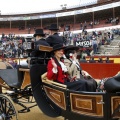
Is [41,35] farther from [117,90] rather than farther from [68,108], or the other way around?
[117,90]

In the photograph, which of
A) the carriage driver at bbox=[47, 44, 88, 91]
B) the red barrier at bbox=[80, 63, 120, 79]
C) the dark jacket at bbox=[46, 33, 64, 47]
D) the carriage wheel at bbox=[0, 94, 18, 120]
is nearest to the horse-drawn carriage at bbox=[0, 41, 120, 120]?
the carriage wheel at bbox=[0, 94, 18, 120]

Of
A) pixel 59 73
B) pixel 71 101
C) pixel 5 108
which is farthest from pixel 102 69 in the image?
pixel 71 101

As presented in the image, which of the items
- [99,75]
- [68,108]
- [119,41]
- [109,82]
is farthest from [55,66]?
[119,41]

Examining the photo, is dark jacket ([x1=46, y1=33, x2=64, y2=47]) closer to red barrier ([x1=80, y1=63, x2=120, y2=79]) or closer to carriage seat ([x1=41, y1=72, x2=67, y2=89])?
carriage seat ([x1=41, y1=72, x2=67, y2=89])

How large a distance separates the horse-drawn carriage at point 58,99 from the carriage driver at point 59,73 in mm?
139

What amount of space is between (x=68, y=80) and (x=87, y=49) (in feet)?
44.9

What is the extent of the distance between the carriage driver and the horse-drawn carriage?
0.14 meters

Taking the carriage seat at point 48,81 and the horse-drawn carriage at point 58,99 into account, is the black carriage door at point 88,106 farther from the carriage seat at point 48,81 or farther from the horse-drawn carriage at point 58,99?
the carriage seat at point 48,81

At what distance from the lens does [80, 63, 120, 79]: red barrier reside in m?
10.9

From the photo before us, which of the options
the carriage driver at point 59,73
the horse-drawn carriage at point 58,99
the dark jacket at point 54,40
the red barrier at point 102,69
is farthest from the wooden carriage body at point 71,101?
the red barrier at point 102,69

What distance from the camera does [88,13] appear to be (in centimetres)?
3142

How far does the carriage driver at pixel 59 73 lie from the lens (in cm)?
334

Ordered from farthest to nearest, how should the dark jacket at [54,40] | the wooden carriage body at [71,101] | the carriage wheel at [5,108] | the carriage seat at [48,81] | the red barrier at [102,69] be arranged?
the red barrier at [102,69] → the dark jacket at [54,40] → the carriage wheel at [5,108] → the carriage seat at [48,81] → the wooden carriage body at [71,101]

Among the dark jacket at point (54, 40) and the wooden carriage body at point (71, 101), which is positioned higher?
the dark jacket at point (54, 40)
